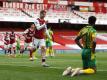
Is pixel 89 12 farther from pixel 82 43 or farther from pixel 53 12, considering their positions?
pixel 82 43

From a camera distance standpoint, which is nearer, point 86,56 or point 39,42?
point 86,56

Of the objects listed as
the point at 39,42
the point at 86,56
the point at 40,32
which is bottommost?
the point at 39,42

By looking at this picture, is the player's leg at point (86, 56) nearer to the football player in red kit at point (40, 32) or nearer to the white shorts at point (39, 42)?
the football player in red kit at point (40, 32)

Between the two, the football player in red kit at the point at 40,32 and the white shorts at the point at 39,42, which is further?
the white shorts at the point at 39,42

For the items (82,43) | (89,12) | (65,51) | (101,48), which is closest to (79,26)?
(89,12)

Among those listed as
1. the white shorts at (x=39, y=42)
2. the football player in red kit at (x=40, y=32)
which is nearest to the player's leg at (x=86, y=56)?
the football player in red kit at (x=40, y=32)

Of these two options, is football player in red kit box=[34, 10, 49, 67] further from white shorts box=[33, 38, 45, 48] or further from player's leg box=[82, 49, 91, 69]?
→ player's leg box=[82, 49, 91, 69]

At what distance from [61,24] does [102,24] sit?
5219mm

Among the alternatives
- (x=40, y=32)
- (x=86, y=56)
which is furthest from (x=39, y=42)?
(x=86, y=56)

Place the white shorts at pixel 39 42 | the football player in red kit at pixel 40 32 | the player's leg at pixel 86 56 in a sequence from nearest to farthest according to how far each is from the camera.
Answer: the player's leg at pixel 86 56, the football player in red kit at pixel 40 32, the white shorts at pixel 39 42

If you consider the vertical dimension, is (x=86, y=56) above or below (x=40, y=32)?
above

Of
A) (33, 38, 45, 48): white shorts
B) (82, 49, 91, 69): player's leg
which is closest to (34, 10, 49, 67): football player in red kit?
(33, 38, 45, 48): white shorts

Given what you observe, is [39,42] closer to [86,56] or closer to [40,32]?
[40,32]

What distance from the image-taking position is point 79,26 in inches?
2357
